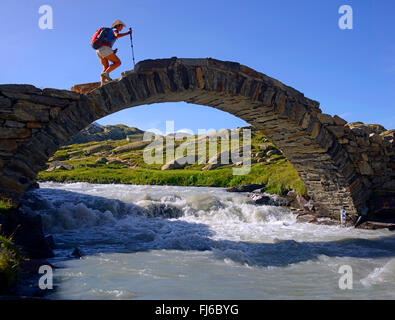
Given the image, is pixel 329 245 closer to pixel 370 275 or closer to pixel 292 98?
pixel 370 275

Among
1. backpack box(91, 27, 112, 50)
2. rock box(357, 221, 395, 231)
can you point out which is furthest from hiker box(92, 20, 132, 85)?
rock box(357, 221, 395, 231)

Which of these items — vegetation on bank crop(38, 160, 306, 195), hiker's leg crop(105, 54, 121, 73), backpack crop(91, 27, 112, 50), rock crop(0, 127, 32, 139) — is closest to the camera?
rock crop(0, 127, 32, 139)

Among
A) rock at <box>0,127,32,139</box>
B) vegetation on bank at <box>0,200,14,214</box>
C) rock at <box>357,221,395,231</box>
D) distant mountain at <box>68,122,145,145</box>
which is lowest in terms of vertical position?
rock at <box>357,221,395,231</box>

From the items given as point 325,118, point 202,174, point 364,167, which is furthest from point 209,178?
point 325,118

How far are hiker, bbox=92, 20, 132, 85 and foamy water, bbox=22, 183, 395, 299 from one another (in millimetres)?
4817

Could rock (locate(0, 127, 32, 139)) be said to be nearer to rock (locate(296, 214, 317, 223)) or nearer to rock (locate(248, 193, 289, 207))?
rock (locate(296, 214, 317, 223))

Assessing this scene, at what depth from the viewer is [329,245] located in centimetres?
977

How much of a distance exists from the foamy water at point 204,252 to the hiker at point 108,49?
15.8ft

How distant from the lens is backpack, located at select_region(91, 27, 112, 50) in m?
7.78

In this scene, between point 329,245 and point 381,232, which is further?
point 381,232

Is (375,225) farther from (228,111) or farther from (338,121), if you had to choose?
(228,111)
